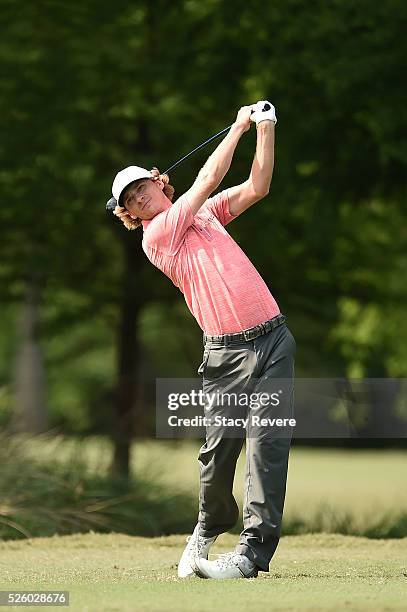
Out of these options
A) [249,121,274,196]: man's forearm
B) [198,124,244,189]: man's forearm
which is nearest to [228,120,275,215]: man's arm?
[249,121,274,196]: man's forearm

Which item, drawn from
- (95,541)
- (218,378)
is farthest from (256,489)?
(95,541)

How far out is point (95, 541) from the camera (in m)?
9.05

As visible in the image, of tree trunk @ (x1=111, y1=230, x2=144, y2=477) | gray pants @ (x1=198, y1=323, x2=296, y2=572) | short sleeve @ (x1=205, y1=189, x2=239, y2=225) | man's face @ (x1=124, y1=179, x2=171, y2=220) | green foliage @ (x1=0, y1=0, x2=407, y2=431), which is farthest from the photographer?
tree trunk @ (x1=111, y1=230, x2=144, y2=477)

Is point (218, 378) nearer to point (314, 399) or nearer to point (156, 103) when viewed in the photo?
point (314, 399)

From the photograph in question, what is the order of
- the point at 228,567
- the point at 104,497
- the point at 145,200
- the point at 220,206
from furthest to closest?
the point at 104,497
the point at 220,206
the point at 145,200
the point at 228,567

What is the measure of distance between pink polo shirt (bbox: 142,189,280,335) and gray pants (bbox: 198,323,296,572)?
119 mm

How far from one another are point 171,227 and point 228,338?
2.06ft

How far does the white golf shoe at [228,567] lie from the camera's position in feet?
21.0

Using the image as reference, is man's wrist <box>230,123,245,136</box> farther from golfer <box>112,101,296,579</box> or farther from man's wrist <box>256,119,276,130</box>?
man's wrist <box>256,119,276,130</box>

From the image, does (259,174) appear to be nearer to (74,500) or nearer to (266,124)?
(266,124)

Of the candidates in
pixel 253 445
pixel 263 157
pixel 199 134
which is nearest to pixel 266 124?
pixel 263 157

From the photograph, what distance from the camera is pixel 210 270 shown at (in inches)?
259

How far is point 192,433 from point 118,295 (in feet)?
8.37

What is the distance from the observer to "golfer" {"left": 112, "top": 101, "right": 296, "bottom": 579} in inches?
257
